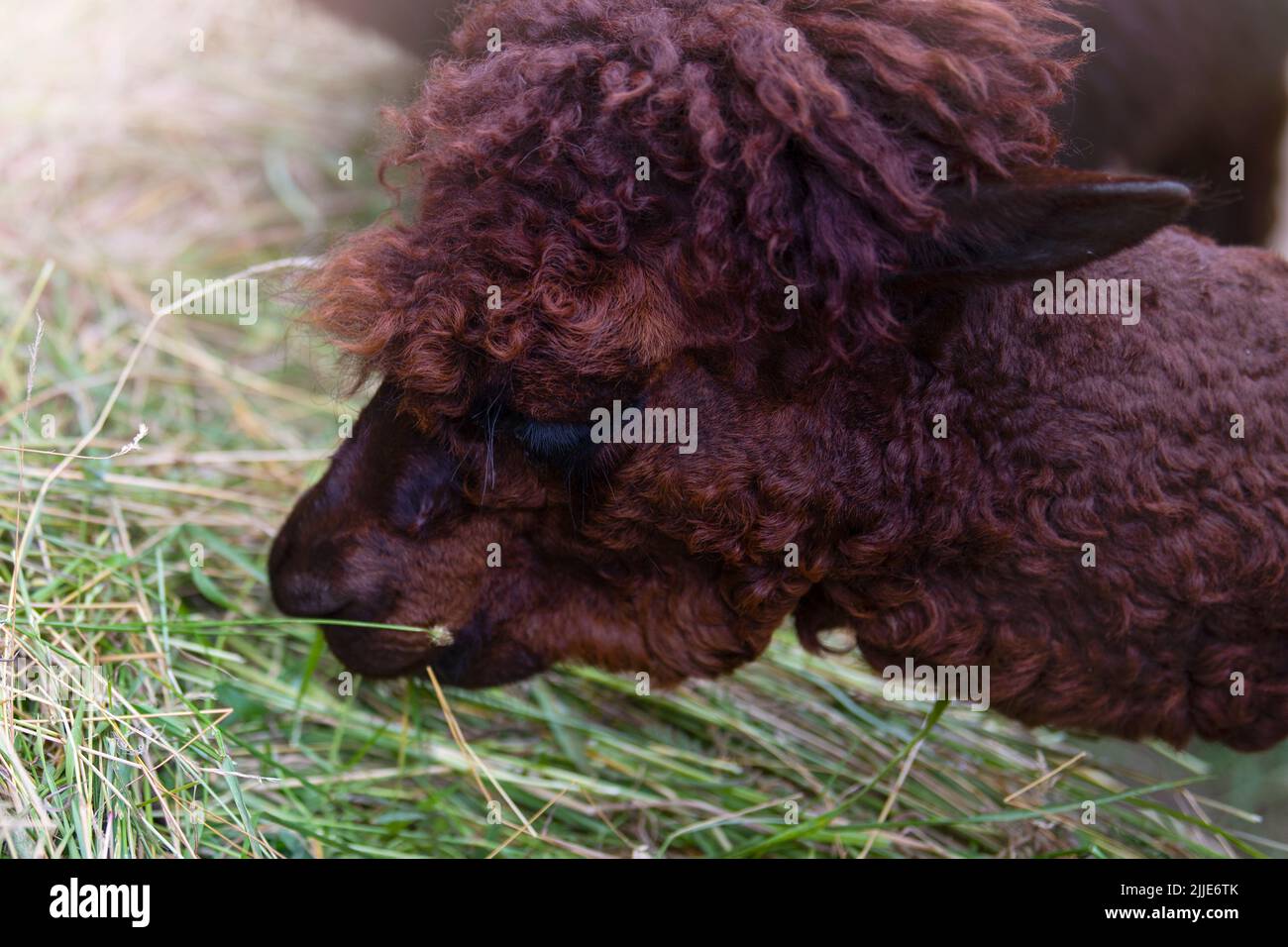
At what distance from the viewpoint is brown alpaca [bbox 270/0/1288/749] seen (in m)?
2.06

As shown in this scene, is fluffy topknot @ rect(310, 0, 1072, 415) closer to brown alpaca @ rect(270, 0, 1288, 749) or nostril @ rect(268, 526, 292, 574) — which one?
brown alpaca @ rect(270, 0, 1288, 749)

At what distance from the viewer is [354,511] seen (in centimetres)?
251

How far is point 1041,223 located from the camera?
1.91 meters

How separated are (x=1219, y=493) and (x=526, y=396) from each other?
1.50 m

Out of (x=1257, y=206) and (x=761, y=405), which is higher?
(x=1257, y=206)

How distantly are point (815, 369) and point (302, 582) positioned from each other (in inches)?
52.9

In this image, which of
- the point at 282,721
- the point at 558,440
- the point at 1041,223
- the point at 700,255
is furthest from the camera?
the point at 282,721

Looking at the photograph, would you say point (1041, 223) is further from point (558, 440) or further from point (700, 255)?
point (558, 440)

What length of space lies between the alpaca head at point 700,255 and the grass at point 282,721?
2.46 ft

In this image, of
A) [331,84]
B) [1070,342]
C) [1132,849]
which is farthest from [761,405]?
[331,84]

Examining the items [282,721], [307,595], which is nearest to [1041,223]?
[307,595]

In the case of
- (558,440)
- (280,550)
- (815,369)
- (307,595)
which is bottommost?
(307,595)

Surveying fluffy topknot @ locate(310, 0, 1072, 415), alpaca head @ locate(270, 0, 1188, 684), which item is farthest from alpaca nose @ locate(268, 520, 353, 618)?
fluffy topknot @ locate(310, 0, 1072, 415)

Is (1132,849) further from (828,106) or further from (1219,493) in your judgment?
(828,106)
